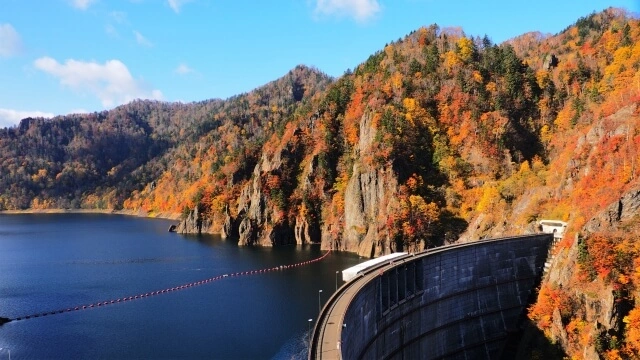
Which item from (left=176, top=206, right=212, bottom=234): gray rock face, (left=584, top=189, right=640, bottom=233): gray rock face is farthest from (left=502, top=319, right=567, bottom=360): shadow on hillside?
(left=176, top=206, right=212, bottom=234): gray rock face

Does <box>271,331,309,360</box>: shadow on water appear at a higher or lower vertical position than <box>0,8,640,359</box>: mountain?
lower

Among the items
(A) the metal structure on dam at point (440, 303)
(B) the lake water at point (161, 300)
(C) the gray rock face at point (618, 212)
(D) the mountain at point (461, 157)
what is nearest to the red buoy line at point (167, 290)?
(B) the lake water at point (161, 300)

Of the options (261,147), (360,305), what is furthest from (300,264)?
(261,147)

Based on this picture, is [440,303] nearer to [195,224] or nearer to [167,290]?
[167,290]

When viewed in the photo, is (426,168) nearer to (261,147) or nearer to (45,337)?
(261,147)

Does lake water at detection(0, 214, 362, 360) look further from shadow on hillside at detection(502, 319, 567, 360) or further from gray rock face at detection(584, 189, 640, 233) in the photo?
gray rock face at detection(584, 189, 640, 233)

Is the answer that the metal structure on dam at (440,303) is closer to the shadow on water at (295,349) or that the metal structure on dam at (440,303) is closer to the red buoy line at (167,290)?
the shadow on water at (295,349)

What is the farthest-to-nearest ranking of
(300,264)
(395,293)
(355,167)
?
1. (355,167)
2. (300,264)
3. (395,293)
